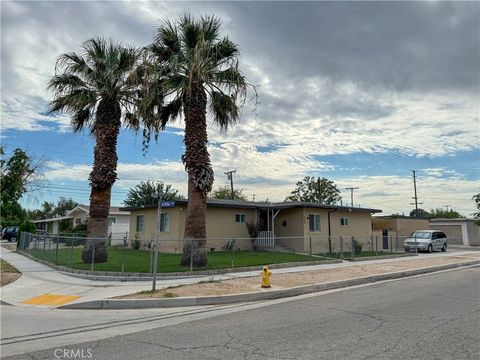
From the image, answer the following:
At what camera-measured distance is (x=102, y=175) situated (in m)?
18.3

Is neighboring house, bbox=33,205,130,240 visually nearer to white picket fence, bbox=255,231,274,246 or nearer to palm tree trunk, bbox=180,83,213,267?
white picket fence, bbox=255,231,274,246

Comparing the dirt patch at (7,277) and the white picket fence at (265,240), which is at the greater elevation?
the white picket fence at (265,240)

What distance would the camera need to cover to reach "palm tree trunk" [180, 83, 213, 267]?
1636 cm

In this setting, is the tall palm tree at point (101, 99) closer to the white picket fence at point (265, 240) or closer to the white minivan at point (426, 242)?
the white picket fence at point (265, 240)

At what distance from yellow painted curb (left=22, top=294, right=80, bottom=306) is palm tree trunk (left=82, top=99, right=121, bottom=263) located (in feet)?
20.7

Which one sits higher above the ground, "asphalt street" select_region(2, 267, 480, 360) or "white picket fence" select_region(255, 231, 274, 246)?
"white picket fence" select_region(255, 231, 274, 246)

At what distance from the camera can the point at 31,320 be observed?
8.71 metres

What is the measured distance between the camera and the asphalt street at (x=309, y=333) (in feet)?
19.3

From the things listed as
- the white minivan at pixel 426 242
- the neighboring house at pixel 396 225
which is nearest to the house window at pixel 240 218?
the white minivan at pixel 426 242

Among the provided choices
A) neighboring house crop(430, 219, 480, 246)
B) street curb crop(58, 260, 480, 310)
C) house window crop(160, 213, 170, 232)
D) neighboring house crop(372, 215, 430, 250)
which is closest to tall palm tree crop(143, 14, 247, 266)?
street curb crop(58, 260, 480, 310)

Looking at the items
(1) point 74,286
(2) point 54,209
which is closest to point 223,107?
(1) point 74,286

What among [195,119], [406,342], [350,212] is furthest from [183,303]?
[350,212]

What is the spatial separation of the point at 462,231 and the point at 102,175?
41740 millimetres

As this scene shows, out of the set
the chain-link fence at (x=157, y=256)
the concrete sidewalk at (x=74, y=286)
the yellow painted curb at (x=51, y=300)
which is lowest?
the yellow painted curb at (x=51, y=300)
